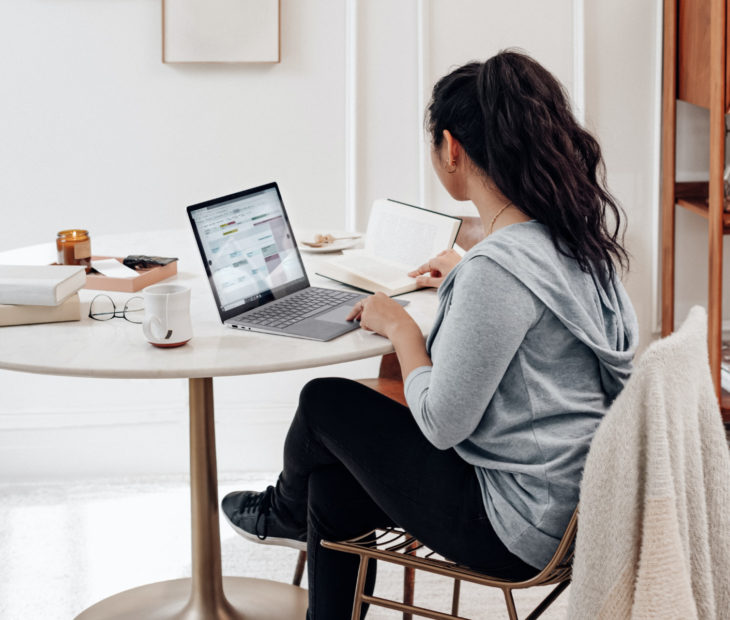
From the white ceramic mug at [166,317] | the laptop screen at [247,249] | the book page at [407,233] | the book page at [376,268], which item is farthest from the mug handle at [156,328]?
the book page at [407,233]

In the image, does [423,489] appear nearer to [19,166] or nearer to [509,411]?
[509,411]

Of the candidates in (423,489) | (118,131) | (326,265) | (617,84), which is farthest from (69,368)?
(617,84)

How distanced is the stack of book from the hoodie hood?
658 mm

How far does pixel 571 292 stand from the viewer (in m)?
1.27

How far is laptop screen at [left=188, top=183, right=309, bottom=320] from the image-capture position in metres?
1.63

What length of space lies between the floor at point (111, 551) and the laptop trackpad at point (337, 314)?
75 centimetres

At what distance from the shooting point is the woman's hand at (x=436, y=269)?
1849 millimetres

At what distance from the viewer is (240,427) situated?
2869mm

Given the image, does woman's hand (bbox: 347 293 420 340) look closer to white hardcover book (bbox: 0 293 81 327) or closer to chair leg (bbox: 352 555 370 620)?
chair leg (bbox: 352 555 370 620)

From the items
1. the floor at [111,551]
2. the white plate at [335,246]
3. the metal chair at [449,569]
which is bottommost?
the floor at [111,551]

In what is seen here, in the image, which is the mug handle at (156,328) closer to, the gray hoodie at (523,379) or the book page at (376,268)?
the gray hoodie at (523,379)

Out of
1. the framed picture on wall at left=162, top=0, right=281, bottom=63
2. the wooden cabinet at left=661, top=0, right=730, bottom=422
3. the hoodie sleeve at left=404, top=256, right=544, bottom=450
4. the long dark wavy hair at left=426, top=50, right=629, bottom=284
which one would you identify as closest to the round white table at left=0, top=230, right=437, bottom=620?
the hoodie sleeve at left=404, top=256, right=544, bottom=450

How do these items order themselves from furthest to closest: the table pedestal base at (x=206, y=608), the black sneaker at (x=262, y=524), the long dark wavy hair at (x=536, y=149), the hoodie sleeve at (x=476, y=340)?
the table pedestal base at (x=206, y=608) → the black sneaker at (x=262, y=524) → the long dark wavy hair at (x=536, y=149) → the hoodie sleeve at (x=476, y=340)

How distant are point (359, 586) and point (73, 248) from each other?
0.87m
